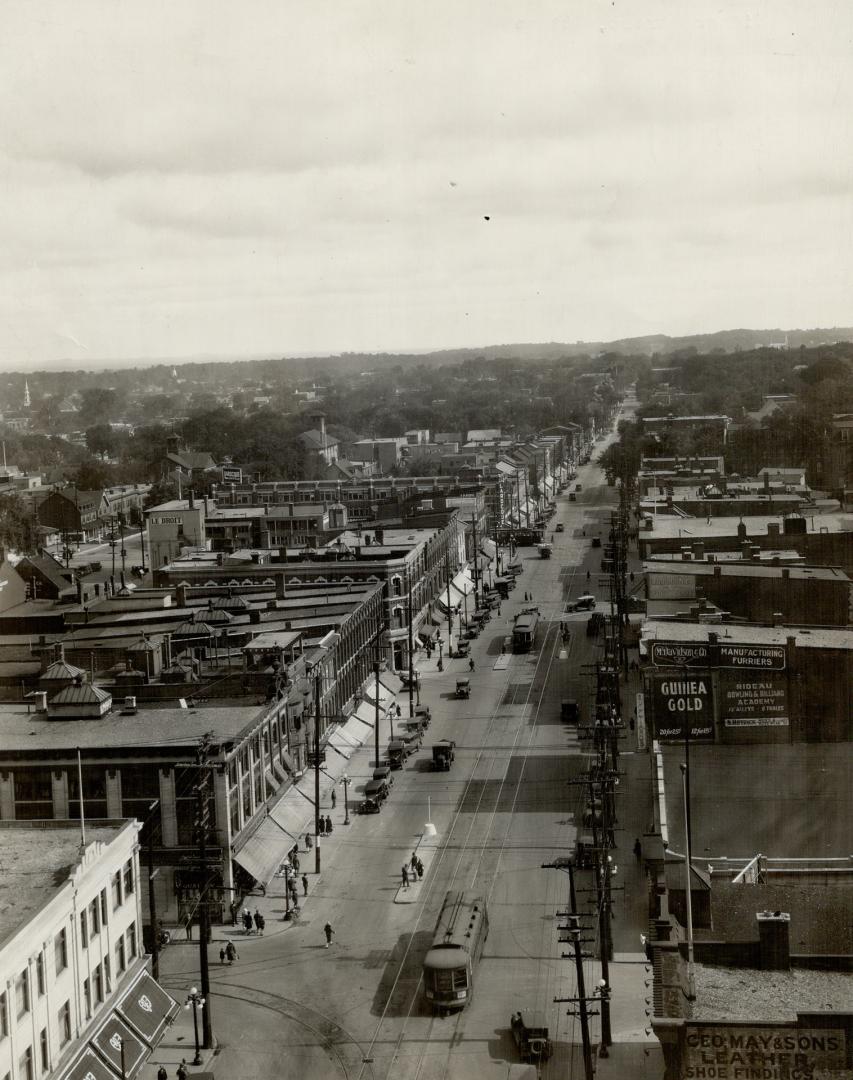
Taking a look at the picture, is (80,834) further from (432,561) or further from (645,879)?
(432,561)

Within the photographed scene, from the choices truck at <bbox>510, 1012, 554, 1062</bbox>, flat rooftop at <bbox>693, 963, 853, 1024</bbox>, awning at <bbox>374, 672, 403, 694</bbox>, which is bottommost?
truck at <bbox>510, 1012, 554, 1062</bbox>

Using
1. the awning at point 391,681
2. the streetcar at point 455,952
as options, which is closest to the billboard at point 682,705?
the streetcar at point 455,952

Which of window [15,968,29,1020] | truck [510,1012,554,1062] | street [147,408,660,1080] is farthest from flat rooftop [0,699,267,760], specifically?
truck [510,1012,554,1062]

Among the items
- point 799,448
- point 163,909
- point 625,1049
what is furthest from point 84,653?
point 799,448

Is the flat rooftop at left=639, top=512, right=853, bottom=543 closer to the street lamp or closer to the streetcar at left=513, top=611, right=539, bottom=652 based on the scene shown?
the streetcar at left=513, top=611, right=539, bottom=652

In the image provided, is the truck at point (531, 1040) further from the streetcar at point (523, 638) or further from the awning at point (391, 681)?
the streetcar at point (523, 638)
